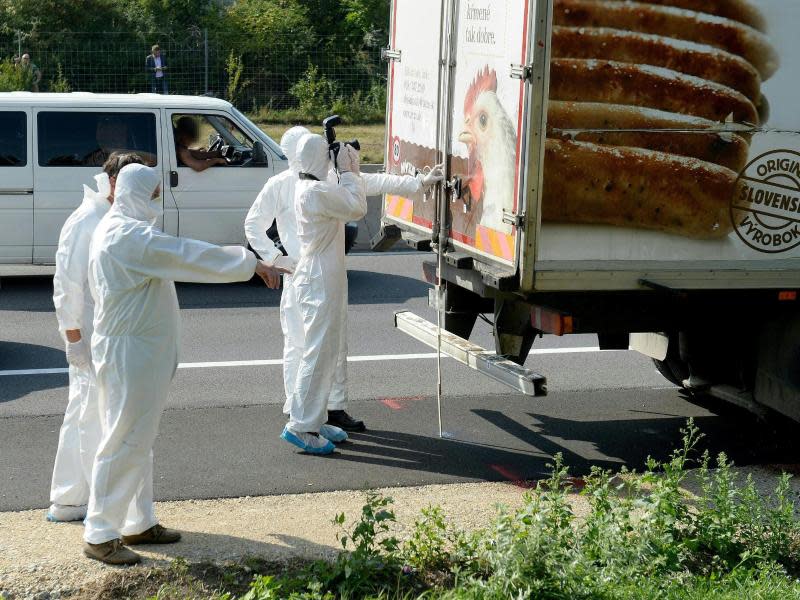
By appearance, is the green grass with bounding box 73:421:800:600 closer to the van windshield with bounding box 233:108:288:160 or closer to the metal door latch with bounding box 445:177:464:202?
the metal door latch with bounding box 445:177:464:202

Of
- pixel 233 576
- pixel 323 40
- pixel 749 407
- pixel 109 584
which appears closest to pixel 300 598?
pixel 233 576

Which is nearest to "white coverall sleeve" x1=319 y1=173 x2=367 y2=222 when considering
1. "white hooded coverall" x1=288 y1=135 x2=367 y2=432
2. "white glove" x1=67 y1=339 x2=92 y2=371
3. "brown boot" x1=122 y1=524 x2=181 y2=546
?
"white hooded coverall" x1=288 y1=135 x2=367 y2=432

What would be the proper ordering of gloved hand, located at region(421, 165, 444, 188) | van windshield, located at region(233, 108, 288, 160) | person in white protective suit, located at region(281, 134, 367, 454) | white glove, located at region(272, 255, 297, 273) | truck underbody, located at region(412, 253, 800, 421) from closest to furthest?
white glove, located at region(272, 255, 297, 273) → truck underbody, located at region(412, 253, 800, 421) → person in white protective suit, located at region(281, 134, 367, 454) → gloved hand, located at region(421, 165, 444, 188) → van windshield, located at region(233, 108, 288, 160)

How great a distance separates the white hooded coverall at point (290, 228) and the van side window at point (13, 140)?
17.5 feet

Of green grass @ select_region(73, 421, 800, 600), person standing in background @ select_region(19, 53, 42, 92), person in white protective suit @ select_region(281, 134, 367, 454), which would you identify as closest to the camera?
green grass @ select_region(73, 421, 800, 600)

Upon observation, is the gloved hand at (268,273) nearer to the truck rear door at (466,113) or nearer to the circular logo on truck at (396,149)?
the truck rear door at (466,113)

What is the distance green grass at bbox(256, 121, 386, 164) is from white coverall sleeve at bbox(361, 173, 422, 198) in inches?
541

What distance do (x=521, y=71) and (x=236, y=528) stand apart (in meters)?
2.83

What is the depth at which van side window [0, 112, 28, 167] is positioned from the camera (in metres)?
12.5

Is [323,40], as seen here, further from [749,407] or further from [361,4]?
[749,407]

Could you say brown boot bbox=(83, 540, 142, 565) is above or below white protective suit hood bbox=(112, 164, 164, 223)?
below

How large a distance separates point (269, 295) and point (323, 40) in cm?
1465

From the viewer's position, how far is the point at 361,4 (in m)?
32.4

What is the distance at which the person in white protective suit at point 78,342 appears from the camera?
587 cm
